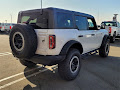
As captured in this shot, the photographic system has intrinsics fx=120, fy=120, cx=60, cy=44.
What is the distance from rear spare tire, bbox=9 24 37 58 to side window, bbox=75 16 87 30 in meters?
1.55

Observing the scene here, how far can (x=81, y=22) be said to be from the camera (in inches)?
160

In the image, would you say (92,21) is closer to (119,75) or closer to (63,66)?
(119,75)

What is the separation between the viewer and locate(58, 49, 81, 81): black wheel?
10.4ft

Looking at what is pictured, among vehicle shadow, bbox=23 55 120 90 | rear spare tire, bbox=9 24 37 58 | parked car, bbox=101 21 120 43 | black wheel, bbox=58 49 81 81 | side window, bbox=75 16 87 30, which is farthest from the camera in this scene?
parked car, bbox=101 21 120 43

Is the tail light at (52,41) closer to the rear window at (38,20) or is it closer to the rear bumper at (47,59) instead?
the rear bumper at (47,59)

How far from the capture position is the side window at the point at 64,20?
3086 mm

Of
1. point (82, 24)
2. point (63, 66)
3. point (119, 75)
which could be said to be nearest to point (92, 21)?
point (82, 24)

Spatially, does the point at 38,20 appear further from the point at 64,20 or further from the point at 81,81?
the point at 81,81

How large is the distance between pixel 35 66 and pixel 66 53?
6.22 ft

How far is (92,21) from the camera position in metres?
5.00

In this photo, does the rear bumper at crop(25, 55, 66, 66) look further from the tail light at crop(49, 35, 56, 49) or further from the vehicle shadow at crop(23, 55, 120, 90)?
the vehicle shadow at crop(23, 55, 120, 90)

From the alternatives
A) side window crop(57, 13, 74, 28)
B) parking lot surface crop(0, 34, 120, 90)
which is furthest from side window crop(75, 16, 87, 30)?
parking lot surface crop(0, 34, 120, 90)

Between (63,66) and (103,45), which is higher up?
(103,45)

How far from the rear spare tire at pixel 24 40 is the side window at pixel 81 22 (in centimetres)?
155
